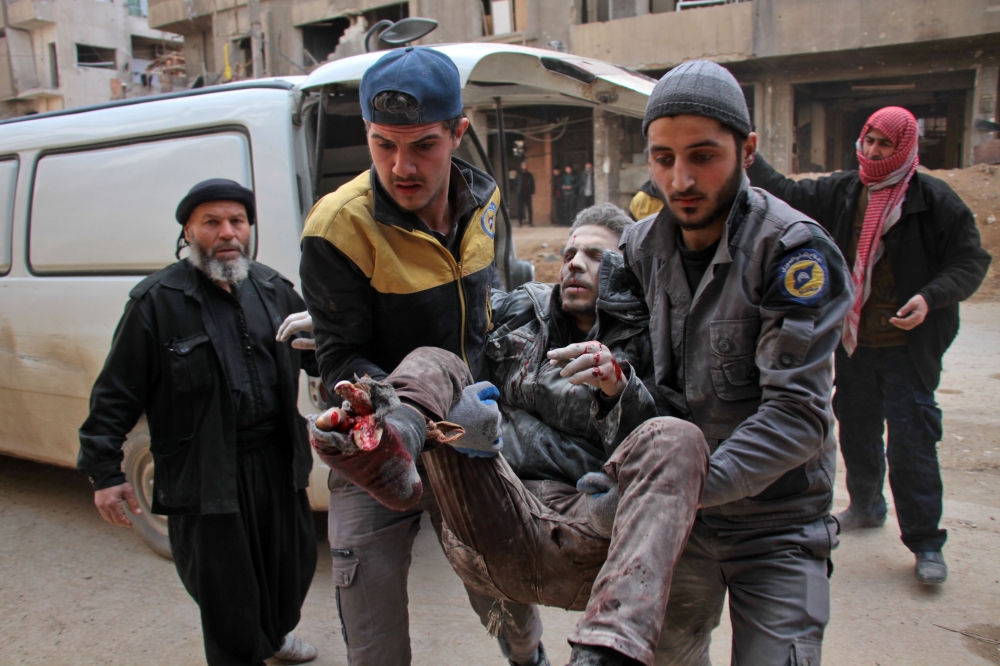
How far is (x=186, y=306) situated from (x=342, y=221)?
3.52 ft

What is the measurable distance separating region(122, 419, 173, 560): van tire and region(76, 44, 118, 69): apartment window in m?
35.1

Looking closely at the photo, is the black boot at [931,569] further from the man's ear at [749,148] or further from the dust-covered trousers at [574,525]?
the man's ear at [749,148]

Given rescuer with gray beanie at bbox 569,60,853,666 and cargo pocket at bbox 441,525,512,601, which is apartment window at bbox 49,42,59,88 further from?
rescuer with gray beanie at bbox 569,60,853,666

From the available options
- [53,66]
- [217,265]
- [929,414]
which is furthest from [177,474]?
[53,66]

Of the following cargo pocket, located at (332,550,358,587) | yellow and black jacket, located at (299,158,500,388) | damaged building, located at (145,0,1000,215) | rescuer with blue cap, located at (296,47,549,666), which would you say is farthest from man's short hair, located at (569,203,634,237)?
damaged building, located at (145,0,1000,215)

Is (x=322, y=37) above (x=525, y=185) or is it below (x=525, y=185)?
above

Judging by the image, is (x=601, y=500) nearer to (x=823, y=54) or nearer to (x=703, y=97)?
(x=703, y=97)

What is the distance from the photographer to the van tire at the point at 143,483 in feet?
12.1

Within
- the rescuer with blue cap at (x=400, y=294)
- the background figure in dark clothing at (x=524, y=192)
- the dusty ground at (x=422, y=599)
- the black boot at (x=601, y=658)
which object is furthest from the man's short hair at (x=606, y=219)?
the background figure in dark clothing at (x=524, y=192)

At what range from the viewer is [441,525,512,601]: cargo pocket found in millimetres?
1957

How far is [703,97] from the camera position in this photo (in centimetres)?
168

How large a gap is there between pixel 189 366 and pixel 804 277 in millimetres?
2032

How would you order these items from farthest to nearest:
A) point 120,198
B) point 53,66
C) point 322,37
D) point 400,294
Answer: point 53,66 < point 322,37 < point 120,198 < point 400,294

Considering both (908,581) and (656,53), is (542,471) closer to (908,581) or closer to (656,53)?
(908,581)
